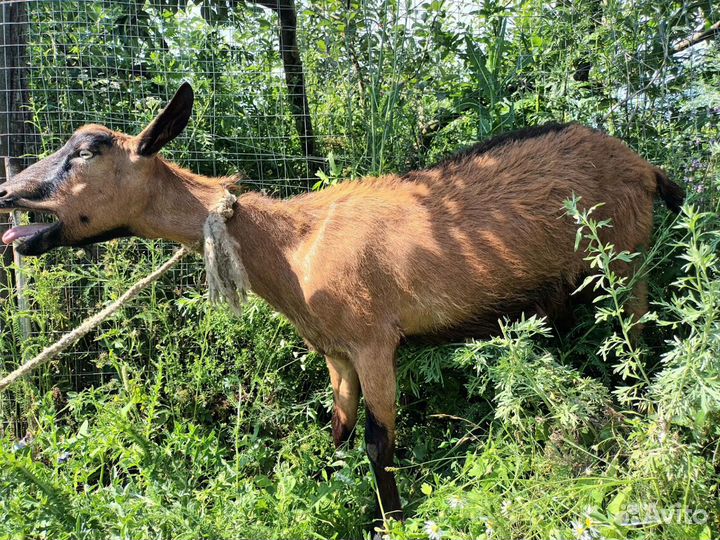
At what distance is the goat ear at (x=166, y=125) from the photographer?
3.33 m

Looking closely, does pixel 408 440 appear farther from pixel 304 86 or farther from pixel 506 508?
pixel 304 86

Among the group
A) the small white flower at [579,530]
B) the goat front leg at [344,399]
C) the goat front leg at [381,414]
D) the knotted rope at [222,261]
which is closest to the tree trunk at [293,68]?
the knotted rope at [222,261]

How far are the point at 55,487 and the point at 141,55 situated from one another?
3313mm

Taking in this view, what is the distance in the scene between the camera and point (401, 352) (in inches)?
159

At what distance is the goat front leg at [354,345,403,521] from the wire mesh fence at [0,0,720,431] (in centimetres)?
164

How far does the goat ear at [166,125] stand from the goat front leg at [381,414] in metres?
1.52

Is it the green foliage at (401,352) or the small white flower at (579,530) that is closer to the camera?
the small white flower at (579,530)

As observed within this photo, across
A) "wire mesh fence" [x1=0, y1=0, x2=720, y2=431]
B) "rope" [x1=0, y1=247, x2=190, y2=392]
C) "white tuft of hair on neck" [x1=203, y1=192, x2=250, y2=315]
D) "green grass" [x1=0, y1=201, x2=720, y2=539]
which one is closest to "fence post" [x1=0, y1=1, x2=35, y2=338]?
"wire mesh fence" [x1=0, y1=0, x2=720, y2=431]

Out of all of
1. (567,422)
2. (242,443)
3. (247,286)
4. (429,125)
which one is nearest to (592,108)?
(429,125)

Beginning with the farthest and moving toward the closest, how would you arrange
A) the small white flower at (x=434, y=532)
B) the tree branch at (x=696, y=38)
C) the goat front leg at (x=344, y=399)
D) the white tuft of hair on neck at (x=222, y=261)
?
the tree branch at (x=696, y=38)
the goat front leg at (x=344, y=399)
the white tuft of hair on neck at (x=222, y=261)
the small white flower at (x=434, y=532)

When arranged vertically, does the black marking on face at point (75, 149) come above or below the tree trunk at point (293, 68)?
below

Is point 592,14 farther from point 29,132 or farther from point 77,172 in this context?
point 29,132

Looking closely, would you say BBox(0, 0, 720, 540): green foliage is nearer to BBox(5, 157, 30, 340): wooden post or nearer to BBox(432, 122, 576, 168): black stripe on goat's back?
BBox(5, 157, 30, 340): wooden post

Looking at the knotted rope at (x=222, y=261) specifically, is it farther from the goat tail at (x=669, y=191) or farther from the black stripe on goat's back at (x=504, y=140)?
the goat tail at (x=669, y=191)
